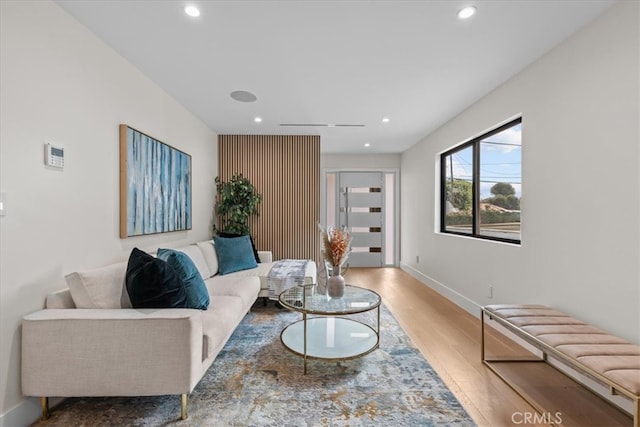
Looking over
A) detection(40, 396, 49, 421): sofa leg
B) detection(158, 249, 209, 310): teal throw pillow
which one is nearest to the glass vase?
detection(158, 249, 209, 310): teal throw pillow

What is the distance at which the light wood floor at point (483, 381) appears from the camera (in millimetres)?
1685

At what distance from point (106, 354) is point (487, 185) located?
11.8ft

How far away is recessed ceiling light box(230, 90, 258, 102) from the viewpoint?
3004 millimetres

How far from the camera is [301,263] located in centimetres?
390

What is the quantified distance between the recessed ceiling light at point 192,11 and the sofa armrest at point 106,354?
1805 mm

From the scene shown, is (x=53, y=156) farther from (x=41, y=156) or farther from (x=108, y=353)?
(x=108, y=353)

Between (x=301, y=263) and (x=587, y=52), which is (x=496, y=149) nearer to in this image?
(x=587, y=52)

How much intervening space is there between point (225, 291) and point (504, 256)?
8.60 ft

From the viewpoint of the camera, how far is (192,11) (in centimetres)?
182

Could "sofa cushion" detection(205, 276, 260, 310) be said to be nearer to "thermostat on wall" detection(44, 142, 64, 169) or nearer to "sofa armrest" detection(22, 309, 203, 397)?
"sofa armrest" detection(22, 309, 203, 397)

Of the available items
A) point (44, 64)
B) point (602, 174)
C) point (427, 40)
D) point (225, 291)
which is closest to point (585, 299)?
point (602, 174)

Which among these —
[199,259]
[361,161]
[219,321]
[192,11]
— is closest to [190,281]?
[219,321]

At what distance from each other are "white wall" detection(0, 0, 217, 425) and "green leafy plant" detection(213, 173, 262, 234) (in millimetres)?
1805

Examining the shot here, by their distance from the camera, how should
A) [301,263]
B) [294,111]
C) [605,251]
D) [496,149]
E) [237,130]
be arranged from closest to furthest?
[605,251], [496,149], [294,111], [301,263], [237,130]
